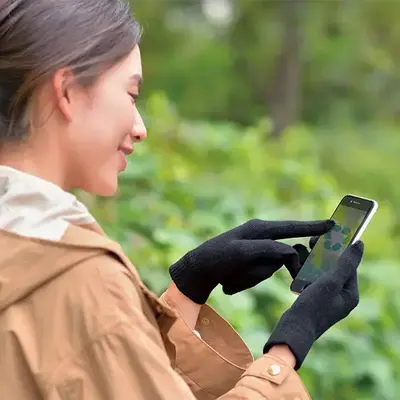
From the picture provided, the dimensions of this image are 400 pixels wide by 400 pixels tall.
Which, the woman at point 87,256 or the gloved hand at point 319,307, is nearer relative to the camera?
the woman at point 87,256

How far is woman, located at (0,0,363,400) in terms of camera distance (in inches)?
44.9

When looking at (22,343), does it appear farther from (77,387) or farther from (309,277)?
(309,277)

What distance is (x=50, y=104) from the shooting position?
1.30 metres

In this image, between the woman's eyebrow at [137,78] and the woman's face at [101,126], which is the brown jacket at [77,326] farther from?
the woman's eyebrow at [137,78]

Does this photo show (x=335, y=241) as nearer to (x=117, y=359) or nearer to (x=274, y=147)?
(x=117, y=359)

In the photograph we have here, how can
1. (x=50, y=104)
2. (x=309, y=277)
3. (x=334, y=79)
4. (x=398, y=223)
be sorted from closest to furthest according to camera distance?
(x=50, y=104) → (x=309, y=277) → (x=398, y=223) → (x=334, y=79)

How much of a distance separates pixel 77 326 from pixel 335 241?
0.71m

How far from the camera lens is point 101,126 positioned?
4.35 ft

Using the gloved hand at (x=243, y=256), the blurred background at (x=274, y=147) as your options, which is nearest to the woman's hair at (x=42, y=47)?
the gloved hand at (x=243, y=256)

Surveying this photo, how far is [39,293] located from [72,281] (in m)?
0.05

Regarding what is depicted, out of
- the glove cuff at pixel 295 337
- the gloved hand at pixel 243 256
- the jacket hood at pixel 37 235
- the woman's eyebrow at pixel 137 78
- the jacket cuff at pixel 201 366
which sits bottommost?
the jacket cuff at pixel 201 366

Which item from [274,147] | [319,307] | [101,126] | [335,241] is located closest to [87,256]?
[101,126]

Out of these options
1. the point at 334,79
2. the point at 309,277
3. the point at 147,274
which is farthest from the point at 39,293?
the point at 334,79

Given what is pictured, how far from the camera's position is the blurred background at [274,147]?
3373mm
